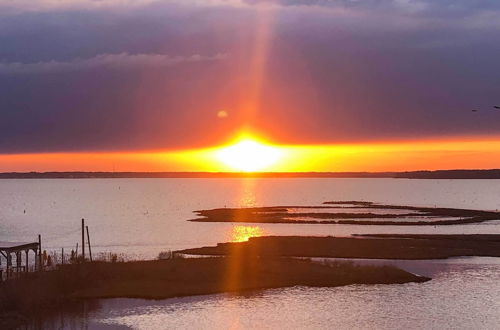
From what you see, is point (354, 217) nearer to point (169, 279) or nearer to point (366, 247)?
point (366, 247)

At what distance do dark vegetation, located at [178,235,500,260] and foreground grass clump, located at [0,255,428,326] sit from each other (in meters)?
10.4


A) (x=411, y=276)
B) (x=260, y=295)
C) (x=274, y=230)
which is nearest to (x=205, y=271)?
(x=260, y=295)

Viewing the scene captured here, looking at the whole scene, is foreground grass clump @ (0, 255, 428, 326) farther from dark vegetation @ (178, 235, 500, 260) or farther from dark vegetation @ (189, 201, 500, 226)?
dark vegetation @ (189, 201, 500, 226)

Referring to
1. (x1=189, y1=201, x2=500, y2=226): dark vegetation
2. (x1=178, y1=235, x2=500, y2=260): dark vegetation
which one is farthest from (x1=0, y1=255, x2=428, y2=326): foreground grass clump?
(x1=189, y1=201, x2=500, y2=226): dark vegetation

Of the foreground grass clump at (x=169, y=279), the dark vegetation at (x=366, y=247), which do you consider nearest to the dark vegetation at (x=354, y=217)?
the dark vegetation at (x=366, y=247)

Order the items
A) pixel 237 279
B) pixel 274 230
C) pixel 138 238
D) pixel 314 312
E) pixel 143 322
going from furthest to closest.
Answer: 1. pixel 274 230
2. pixel 138 238
3. pixel 237 279
4. pixel 314 312
5. pixel 143 322

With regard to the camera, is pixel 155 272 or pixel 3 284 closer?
pixel 3 284

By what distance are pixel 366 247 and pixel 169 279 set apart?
1062 inches

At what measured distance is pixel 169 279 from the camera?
45.8 metres

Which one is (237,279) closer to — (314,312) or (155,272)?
(155,272)

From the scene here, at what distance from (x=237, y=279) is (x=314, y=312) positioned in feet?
31.2

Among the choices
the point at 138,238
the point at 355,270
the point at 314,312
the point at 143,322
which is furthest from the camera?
the point at 138,238

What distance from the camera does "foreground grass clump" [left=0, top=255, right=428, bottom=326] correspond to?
37531 millimetres

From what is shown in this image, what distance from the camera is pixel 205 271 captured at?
47938 millimetres
